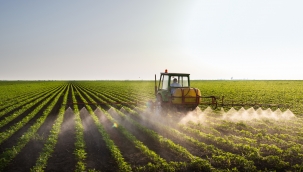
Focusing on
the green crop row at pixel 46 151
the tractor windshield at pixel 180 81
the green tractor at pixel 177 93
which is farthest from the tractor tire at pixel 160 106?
the green crop row at pixel 46 151

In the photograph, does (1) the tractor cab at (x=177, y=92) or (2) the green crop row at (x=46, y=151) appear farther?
(1) the tractor cab at (x=177, y=92)

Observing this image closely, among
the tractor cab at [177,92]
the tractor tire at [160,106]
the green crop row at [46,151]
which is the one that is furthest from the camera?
the tractor tire at [160,106]

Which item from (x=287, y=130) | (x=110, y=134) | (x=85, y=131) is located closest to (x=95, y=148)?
(x=110, y=134)

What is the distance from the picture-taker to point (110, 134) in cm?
968

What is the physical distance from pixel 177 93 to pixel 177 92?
2.0 inches

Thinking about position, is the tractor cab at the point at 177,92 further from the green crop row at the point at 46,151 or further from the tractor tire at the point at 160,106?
the green crop row at the point at 46,151

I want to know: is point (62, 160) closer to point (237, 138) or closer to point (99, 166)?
point (99, 166)

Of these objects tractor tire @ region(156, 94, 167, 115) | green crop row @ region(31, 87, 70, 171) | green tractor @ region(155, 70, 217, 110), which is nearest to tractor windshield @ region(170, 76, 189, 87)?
green tractor @ region(155, 70, 217, 110)

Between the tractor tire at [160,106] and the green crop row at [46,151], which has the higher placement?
the tractor tire at [160,106]

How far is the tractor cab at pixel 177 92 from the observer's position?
455 inches

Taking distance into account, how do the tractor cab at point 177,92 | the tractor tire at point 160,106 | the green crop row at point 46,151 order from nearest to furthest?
the green crop row at point 46,151 → the tractor cab at point 177,92 → the tractor tire at point 160,106

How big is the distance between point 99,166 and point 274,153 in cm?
521

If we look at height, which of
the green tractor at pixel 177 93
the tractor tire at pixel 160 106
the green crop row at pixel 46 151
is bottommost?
the green crop row at pixel 46 151

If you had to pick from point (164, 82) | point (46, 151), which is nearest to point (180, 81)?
point (164, 82)
